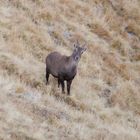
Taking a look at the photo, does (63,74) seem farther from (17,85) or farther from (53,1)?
(53,1)

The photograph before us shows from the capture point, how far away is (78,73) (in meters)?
18.3

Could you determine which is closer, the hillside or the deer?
the hillside

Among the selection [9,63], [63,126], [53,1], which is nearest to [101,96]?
[9,63]

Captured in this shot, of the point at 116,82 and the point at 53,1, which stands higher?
the point at 53,1

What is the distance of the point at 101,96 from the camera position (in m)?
17.5

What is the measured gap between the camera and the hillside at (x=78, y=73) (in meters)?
12.7

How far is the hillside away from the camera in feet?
41.6

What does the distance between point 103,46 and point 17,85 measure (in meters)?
7.98

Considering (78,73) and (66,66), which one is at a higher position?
(66,66)

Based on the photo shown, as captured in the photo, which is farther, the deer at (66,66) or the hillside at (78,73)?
the deer at (66,66)

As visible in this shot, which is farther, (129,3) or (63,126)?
(129,3)

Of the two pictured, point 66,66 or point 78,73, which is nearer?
point 66,66

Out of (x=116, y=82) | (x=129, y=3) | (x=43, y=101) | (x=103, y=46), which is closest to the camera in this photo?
(x=43, y=101)

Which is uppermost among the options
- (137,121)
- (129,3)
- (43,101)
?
(129,3)
